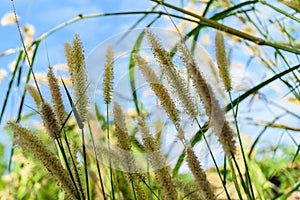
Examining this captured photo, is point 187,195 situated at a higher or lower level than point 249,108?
lower

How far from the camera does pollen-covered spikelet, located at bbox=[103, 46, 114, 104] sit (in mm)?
697

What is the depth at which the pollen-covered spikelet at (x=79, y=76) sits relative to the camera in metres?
0.64

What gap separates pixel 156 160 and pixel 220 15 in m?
0.61

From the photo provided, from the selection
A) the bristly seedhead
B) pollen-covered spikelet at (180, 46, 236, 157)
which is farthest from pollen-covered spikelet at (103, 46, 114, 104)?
pollen-covered spikelet at (180, 46, 236, 157)

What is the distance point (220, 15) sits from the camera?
3.80ft

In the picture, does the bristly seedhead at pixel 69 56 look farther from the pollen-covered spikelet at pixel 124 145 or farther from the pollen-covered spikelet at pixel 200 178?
the pollen-covered spikelet at pixel 200 178

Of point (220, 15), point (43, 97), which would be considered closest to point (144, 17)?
point (220, 15)

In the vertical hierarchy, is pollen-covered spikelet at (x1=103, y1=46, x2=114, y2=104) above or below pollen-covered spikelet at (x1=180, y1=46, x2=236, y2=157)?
above

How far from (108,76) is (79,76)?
0.07 meters

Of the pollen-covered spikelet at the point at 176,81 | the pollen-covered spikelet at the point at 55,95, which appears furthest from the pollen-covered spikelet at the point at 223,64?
the pollen-covered spikelet at the point at 55,95

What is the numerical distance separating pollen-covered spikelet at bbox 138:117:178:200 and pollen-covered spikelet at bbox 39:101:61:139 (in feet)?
0.29

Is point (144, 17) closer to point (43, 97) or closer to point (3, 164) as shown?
point (43, 97)

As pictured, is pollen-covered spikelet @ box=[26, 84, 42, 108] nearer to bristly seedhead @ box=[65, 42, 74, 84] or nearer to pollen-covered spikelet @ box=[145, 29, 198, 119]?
bristly seedhead @ box=[65, 42, 74, 84]

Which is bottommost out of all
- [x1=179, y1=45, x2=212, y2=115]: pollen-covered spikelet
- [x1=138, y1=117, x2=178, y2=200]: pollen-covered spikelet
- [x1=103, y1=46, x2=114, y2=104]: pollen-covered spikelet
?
[x1=138, y1=117, x2=178, y2=200]: pollen-covered spikelet
